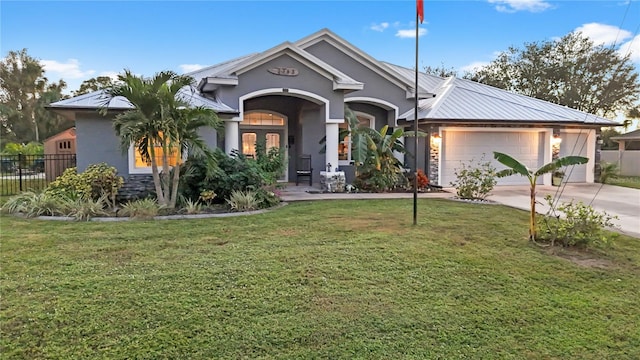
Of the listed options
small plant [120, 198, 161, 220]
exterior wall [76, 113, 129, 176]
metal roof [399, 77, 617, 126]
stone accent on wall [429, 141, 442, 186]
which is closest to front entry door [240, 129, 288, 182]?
metal roof [399, 77, 617, 126]

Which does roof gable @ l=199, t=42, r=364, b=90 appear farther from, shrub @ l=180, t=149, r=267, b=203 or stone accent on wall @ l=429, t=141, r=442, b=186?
stone accent on wall @ l=429, t=141, r=442, b=186

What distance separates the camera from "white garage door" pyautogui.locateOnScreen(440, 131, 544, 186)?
16.4 m

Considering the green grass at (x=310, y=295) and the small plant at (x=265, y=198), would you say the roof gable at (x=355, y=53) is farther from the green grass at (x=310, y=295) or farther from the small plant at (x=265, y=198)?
the green grass at (x=310, y=295)

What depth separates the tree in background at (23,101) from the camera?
1657 inches

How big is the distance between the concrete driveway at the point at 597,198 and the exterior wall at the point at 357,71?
5880mm

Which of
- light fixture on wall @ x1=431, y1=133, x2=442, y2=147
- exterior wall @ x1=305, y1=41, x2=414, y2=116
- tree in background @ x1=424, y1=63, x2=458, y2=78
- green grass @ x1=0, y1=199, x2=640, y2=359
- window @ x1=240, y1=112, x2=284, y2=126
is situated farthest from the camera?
tree in background @ x1=424, y1=63, x2=458, y2=78

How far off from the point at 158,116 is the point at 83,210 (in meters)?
2.64

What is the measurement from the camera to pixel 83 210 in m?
9.01

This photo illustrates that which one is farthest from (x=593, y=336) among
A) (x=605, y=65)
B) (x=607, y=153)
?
(x=605, y=65)

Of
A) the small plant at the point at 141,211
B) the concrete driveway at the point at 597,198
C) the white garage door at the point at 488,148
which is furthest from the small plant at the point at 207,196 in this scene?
the white garage door at the point at 488,148

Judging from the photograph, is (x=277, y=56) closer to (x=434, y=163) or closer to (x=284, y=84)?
(x=284, y=84)

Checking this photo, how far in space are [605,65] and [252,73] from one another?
30.5 metres

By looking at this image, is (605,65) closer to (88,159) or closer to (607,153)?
(607,153)

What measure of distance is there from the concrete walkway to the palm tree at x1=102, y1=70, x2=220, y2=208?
354 cm
